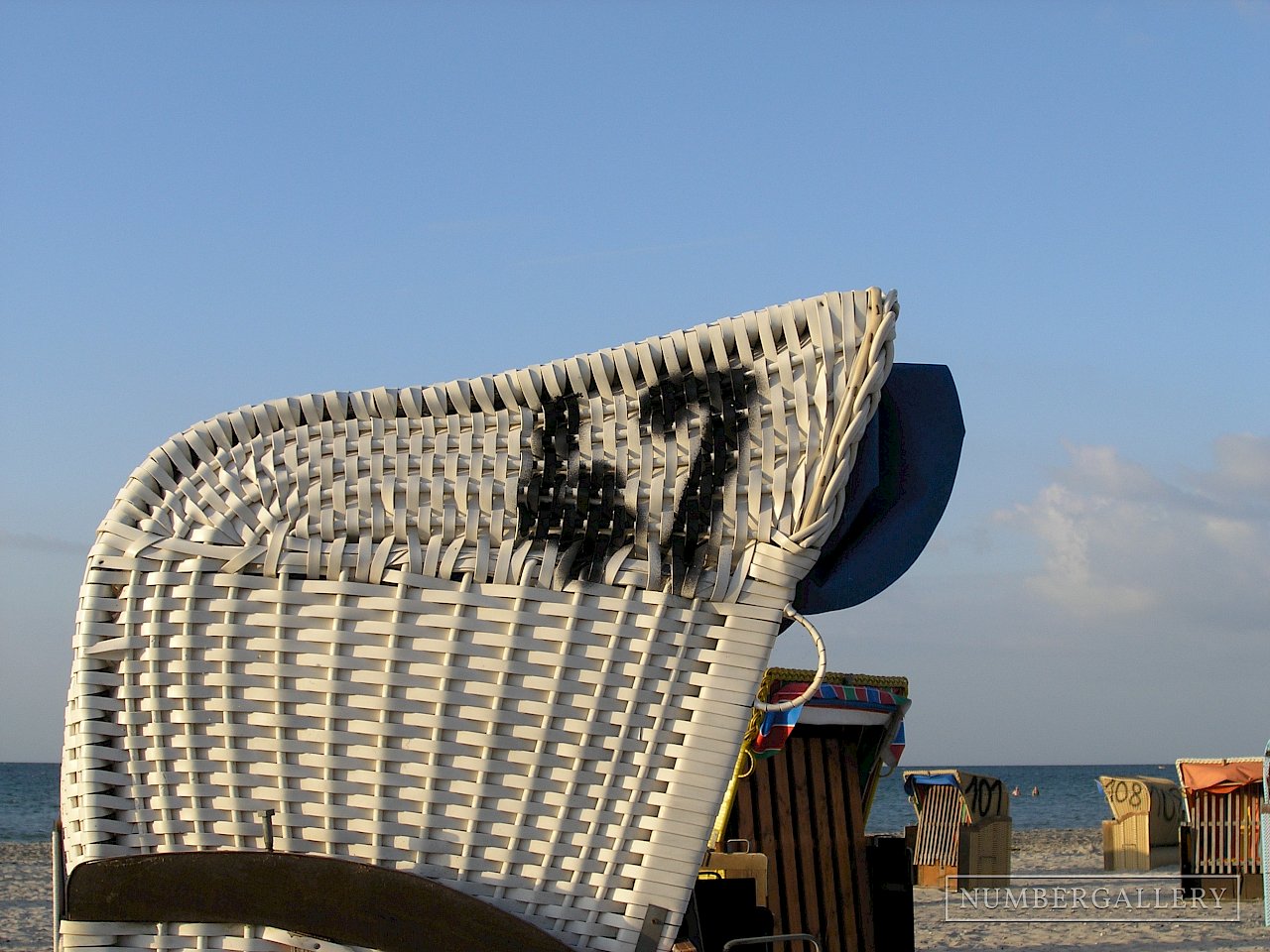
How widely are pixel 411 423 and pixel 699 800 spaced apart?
704 mm

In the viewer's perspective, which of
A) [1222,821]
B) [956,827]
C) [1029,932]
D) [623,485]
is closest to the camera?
[623,485]

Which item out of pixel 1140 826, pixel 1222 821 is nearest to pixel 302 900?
pixel 1222 821

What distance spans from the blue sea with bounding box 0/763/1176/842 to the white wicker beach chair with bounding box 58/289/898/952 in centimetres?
2591

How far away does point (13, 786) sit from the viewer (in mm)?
54438

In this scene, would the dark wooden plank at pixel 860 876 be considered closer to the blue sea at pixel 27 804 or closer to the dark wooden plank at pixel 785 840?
the dark wooden plank at pixel 785 840

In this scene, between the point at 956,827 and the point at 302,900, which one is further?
the point at 956,827

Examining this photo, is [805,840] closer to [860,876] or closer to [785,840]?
[785,840]

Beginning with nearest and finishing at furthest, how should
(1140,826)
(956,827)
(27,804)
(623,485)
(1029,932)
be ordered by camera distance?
1. (623,485)
2. (1029,932)
3. (956,827)
4. (1140,826)
5. (27,804)

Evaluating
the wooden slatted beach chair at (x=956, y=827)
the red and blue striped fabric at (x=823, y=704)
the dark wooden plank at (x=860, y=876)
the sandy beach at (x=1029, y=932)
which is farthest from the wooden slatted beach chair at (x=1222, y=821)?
the dark wooden plank at (x=860, y=876)

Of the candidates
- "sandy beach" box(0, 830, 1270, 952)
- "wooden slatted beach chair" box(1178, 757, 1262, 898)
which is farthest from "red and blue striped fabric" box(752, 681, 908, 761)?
"wooden slatted beach chair" box(1178, 757, 1262, 898)

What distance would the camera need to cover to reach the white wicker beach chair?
6.00ft

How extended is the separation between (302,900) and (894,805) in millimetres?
51564

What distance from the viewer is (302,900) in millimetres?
1792

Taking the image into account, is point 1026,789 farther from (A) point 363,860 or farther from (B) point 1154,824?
(A) point 363,860
